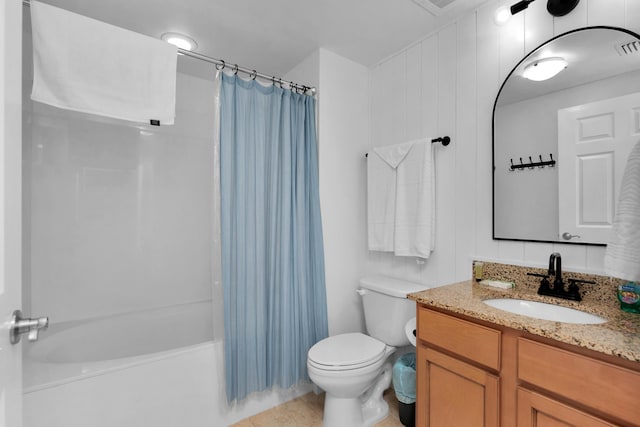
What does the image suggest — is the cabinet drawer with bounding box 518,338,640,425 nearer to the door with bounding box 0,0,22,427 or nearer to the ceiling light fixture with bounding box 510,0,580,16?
the door with bounding box 0,0,22,427

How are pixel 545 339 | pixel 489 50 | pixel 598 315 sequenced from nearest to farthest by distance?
pixel 545 339 → pixel 598 315 → pixel 489 50

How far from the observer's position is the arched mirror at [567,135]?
122cm

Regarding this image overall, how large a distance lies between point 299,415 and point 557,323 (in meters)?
1.55

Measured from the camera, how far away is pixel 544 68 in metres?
1.43

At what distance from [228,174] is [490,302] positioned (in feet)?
4.90

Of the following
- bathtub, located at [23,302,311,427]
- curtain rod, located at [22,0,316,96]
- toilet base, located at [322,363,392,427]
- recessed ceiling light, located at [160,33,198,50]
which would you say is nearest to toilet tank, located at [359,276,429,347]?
toilet base, located at [322,363,392,427]

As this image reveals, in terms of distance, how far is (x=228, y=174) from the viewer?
1712 mm

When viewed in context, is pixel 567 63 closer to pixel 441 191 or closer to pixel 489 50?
pixel 489 50

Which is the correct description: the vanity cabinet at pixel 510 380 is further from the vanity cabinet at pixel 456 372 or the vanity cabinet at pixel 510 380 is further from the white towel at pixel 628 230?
the white towel at pixel 628 230

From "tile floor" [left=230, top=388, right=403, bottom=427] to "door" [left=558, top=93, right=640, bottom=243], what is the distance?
55.2 inches

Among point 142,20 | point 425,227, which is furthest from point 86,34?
point 425,227

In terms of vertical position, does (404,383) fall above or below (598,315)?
below

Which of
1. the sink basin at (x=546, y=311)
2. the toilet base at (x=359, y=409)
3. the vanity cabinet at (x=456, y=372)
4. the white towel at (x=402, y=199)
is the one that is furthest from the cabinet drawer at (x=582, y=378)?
A: the toilet base at (x=359, y=409)

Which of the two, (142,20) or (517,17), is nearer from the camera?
(517,17)
